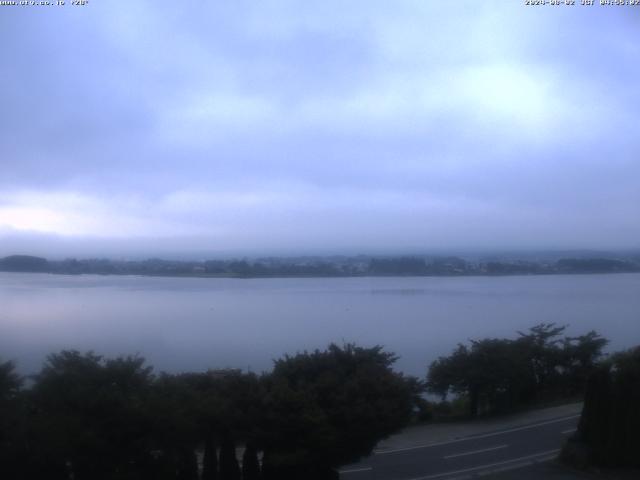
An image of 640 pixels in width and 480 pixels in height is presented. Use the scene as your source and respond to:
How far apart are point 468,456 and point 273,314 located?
15664 mm

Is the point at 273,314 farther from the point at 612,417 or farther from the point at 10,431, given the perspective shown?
the point at 10,431

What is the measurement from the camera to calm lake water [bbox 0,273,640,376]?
19.7m

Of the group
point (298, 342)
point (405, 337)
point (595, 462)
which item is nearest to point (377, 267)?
point (405, 337)

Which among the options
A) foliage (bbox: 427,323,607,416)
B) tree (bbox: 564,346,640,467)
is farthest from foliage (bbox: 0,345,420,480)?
foliage (bbox: 427,323,607,416)

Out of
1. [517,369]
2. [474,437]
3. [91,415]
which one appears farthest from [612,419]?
[91,415]

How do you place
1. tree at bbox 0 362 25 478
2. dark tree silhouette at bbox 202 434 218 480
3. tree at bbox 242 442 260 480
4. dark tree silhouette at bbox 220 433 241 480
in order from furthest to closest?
tree at bbox 242 442 260 480
dark tree silhouette at bbox 220 433 241 480
dark tree silhouette at bbox 202 434 218 480
tree at bbox 0 362 25 478

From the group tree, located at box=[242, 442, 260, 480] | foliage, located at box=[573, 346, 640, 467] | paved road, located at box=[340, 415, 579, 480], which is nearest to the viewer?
tree, located at box=[242, 442, 260, 480]

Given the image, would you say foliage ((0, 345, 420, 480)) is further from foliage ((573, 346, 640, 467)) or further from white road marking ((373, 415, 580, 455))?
foliage ((573, 346, 640, 467))

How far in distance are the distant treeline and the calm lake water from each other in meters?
0.80

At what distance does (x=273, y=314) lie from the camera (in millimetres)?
29875

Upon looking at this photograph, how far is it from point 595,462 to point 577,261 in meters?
28.3

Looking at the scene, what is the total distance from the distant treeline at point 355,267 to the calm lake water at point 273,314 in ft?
2.63

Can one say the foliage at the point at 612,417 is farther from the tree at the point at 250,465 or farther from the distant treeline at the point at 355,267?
the distant treeline at the point at 355,267

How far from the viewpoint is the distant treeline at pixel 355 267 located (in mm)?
33375
